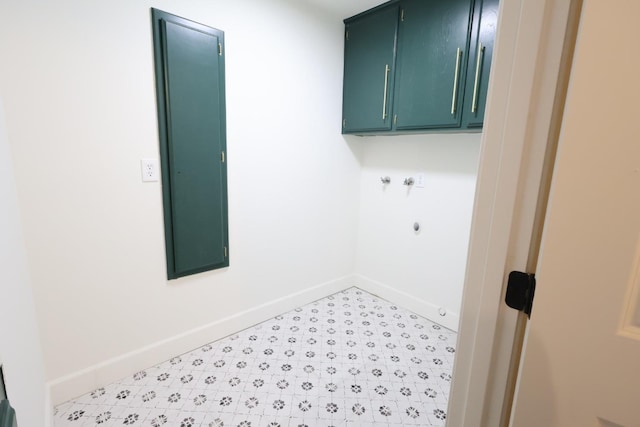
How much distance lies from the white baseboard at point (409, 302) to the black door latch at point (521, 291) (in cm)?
173

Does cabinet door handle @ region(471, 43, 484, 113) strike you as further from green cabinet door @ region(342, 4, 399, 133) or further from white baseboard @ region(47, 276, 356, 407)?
white baseboard @ region(47, 276, 356, 407)

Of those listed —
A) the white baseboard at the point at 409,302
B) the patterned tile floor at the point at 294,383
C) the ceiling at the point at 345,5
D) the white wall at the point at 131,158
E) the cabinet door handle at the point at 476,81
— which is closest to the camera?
the white wall at the point at 131,158

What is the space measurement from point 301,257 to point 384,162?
110 cm

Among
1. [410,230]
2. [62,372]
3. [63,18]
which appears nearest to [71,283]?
[62,372]

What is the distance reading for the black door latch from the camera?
1.89ft

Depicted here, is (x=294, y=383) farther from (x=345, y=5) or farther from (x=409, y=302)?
(x=345, y=5)

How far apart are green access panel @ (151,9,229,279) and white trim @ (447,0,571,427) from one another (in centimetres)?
158

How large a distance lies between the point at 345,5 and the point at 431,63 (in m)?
0.80

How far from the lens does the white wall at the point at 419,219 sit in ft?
7.14

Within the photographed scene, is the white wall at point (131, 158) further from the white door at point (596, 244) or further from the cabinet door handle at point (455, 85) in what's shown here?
the white door at point (596, 244)

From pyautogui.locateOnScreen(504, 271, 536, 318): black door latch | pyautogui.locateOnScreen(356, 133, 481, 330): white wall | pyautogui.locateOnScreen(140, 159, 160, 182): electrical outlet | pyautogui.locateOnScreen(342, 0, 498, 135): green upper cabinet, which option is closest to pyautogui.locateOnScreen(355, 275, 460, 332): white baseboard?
pyautogui.locateOnScreen(356, 133, 481, 330): white wall

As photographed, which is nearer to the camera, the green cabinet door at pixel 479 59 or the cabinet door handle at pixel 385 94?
the green cabinet door at pixel 479 59

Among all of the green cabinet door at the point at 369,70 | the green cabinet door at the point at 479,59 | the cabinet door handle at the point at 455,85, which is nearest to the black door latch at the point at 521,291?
the green cabinet door at the point at 479,59

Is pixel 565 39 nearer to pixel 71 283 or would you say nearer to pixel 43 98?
pixel 43 98
